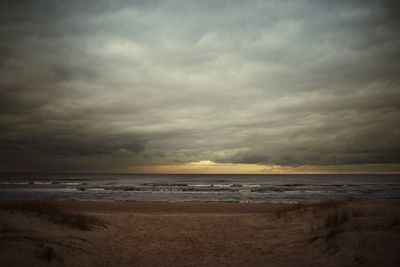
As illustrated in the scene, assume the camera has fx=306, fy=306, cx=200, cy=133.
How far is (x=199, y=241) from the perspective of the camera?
11.8m

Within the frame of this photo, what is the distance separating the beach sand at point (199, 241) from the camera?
8.88 metres

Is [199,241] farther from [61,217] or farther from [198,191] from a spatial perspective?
[198,191]

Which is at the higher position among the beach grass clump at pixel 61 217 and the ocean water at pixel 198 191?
the beach grass clump at pixel 61 217

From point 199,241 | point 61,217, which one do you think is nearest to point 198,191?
point 61,217

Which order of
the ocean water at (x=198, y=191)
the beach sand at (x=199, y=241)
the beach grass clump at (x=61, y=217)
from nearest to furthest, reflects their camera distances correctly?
the beach sand at (x=199, y=241) < the beach grass clump at (x=61, y=217) < the ocean water at (x=198, y=191)

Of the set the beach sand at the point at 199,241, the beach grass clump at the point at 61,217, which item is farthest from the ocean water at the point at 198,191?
the beach grass clump at the point at 61,217

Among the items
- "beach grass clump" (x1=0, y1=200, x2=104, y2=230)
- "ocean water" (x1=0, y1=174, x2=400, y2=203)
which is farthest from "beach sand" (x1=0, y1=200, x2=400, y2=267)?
"ocean water" (x1=0, y1=174, x2=400, y2=203)

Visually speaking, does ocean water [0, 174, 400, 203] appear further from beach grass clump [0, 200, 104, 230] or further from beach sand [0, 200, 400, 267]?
beach grass clump [0, 200, 104, 230]

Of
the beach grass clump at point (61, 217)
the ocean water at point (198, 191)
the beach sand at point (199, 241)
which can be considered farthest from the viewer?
the ocean water at point (198, 191)

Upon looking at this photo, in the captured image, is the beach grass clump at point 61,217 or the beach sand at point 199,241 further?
the beach grass clump at point 61,217

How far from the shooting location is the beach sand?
349 inches

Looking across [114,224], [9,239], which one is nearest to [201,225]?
[114,224]

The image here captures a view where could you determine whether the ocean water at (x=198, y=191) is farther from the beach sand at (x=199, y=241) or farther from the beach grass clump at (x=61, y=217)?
the beach grass clump at (x=61, y=217)

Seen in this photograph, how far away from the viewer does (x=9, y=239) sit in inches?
380
